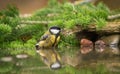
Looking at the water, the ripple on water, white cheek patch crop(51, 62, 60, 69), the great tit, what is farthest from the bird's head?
white cheek patch crop(51, 62, 60, 69)

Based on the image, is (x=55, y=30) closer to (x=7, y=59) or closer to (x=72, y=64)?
(x=7, y=59)

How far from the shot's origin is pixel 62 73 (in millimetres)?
3287

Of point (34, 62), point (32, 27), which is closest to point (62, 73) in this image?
point (34, 62)

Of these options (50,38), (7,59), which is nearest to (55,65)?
(7,59)

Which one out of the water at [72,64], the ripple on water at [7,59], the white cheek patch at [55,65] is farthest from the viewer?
the ripple on water at [7,59]

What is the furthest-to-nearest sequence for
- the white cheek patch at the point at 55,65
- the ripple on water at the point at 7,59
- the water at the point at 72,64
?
the ripple on water at the point at 7,59 < the white cheek patch at the point at 55,65 < the water at the point at 72,64

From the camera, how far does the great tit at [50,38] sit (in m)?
5.38

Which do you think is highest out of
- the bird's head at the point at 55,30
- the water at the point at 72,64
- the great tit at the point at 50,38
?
the bird's head at the point at 55,30

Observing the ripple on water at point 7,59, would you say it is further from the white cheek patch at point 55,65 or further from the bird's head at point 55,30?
the bird's head at point 55,30

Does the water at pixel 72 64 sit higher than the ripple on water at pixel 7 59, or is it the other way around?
the water at pixel 72 64

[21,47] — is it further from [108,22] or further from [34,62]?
[34,62]

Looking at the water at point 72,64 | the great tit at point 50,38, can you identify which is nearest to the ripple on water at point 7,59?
the water at point 72,64

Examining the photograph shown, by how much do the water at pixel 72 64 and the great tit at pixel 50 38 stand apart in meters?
0.68

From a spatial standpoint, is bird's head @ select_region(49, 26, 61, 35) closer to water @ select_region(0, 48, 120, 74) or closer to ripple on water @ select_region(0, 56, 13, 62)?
water @ select_region(0, 48, 120, 74)
